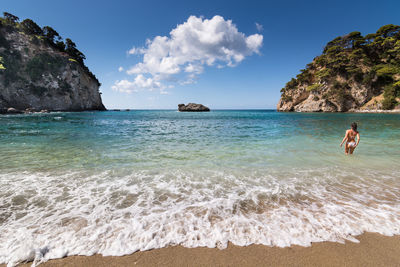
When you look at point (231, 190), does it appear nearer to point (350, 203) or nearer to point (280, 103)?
point (350, 203)

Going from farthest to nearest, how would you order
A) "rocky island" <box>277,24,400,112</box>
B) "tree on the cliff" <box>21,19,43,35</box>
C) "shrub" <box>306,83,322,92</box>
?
"shrub" <box>306,83,322,92</box>
"tree on the cliff" <box>21,19,43,35</box>
"rocky island" <box>277,24,400,112</box>

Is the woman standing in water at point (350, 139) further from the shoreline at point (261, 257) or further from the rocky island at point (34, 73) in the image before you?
the rocky island at point (34, 73)

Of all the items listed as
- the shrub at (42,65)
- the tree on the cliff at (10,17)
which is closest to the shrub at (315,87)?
the shrub at (42,65)

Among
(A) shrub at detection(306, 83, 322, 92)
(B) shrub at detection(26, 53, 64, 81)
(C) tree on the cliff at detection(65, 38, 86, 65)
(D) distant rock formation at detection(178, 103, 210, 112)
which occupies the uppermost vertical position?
(C) tree on the cliff at detection(65, 38, 86, 65)

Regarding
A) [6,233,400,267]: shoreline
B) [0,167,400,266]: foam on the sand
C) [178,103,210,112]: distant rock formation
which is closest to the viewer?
[6,233,400,267]: shoreline

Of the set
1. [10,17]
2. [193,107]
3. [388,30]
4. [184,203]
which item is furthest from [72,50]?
[388,30]

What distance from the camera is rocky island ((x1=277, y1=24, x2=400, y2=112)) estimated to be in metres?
49.3

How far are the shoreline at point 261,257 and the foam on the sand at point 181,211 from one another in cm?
10

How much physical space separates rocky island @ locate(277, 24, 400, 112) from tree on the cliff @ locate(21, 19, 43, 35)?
4185 inches

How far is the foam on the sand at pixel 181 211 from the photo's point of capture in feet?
7.89

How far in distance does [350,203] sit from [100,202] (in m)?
5.21

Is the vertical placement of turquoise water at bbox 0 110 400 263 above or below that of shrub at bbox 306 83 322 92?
below

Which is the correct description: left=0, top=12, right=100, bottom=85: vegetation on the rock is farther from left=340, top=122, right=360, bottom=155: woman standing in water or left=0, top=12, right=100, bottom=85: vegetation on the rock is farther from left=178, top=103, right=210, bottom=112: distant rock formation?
left=340, top=122, right=360, bottom=155: woman standing in water

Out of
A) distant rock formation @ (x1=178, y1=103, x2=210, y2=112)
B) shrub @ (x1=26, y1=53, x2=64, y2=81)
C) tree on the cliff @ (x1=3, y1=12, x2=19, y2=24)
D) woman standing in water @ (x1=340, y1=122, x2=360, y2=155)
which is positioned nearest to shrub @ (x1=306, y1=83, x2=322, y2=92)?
distant rock formation @ (x1=178, y1=103, x2=210, y2=112)
